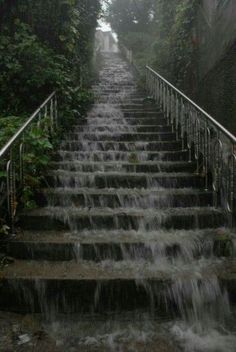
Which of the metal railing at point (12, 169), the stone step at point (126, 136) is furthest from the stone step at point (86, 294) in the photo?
the stone step at point (126, 136)

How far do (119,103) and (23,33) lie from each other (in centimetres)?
320

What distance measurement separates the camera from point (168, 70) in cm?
1175

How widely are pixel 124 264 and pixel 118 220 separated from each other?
71 centimetres

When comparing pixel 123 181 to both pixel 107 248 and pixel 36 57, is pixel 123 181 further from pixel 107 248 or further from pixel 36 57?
pixel 36 57

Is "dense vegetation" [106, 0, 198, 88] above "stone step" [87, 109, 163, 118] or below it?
above

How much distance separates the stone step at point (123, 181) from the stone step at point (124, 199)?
390 millimetres

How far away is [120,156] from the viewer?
6.56 metres

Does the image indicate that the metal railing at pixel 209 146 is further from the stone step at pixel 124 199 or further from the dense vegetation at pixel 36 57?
the dense vegetation at pixel 36 57

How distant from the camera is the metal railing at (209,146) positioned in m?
4.91

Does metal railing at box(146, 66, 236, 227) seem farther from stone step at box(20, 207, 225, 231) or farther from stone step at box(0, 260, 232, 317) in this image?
stone step at box(0, 260, 232, 317)

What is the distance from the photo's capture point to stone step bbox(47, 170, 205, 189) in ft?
18.6

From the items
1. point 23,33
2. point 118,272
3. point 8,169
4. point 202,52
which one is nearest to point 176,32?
point 202,52

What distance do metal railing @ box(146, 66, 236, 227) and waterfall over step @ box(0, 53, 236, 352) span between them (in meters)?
0.17

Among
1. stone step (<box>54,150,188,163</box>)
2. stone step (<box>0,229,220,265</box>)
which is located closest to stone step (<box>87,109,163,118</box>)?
stone step (<box>54,150,188,163</box>)
